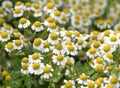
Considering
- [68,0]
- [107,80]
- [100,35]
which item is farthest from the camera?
[68,0]

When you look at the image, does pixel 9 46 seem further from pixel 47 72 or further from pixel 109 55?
pixel 109 55

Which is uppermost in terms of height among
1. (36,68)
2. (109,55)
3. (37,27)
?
(37,27)

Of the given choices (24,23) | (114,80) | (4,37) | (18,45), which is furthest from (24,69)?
(114,80)

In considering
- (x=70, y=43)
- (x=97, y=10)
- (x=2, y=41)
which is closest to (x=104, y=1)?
(x=97, y=10)

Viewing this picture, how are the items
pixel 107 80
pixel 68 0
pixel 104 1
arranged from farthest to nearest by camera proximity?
pixel 104 1 < pixel 68 0 < pixel 107 80

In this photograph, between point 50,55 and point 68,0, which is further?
point 68,0

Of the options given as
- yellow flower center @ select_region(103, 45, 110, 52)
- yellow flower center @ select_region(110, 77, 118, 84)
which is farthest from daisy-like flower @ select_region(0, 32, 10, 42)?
yellow flower center @ select_region(110, 77, 118, 84)

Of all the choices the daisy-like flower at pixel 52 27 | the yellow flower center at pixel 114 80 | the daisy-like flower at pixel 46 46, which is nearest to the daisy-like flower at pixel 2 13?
the daisy-like flower at pixel 52 27

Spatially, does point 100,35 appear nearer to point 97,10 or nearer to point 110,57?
point 110,57

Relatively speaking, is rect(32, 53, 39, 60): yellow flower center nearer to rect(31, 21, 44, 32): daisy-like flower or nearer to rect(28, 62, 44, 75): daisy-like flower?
rect(28, 62, 44, 75): daisy-like flower
